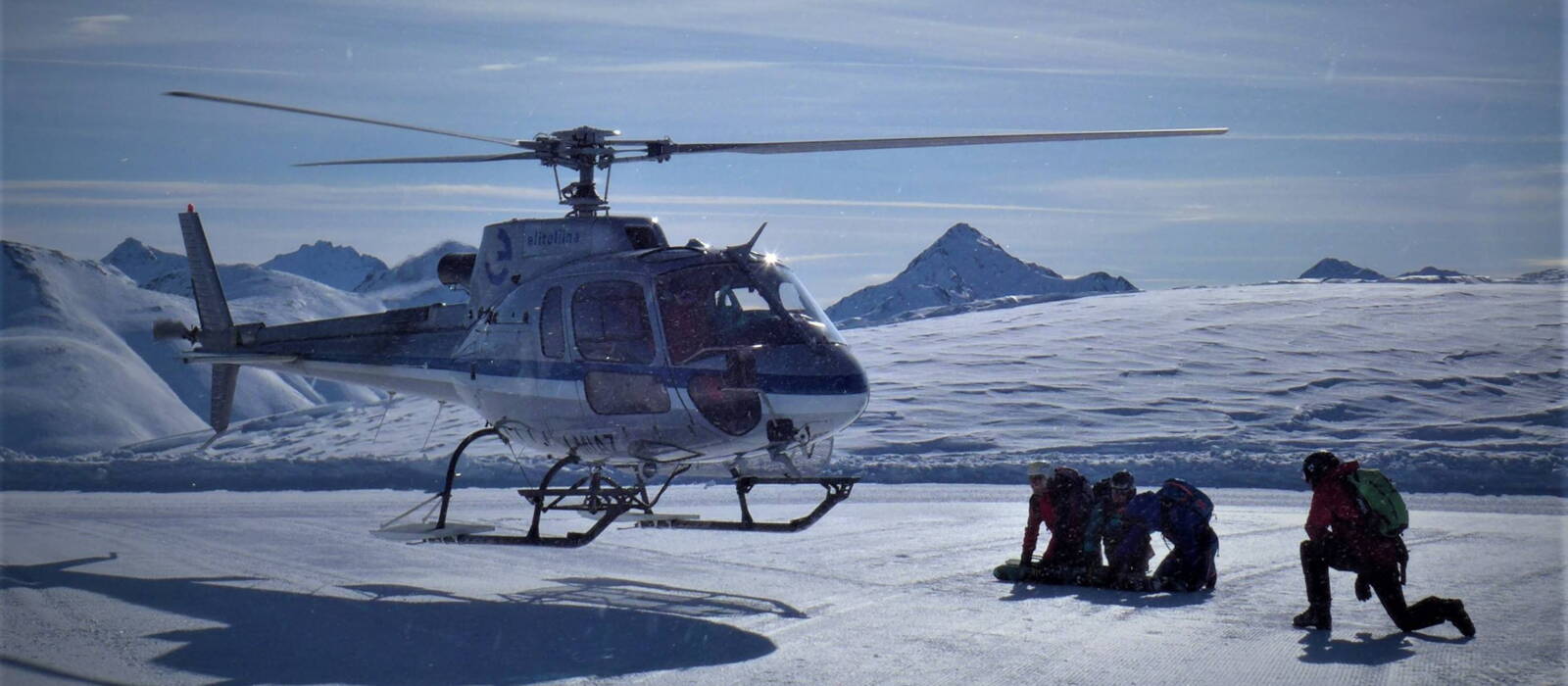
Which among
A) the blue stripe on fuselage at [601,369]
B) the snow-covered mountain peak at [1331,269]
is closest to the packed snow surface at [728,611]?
the blue stripe on fuselage at [601,369]

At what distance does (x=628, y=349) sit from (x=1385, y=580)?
5231 mm

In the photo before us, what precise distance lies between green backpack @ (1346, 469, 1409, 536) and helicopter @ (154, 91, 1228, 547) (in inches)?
104

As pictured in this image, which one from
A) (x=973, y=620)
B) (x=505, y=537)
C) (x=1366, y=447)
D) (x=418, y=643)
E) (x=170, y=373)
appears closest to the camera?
(x=418, y=643)

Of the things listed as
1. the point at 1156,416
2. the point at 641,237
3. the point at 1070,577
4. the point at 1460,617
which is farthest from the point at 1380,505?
the point at 1156,416

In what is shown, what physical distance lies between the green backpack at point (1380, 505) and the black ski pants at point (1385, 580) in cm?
25

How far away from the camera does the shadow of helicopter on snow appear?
6.44m

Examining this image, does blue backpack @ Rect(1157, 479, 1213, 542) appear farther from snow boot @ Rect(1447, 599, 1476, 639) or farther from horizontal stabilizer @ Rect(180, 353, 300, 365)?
horizontal stabilizer @ Rect(180, 353, 300, 365)

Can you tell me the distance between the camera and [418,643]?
7.11 metres

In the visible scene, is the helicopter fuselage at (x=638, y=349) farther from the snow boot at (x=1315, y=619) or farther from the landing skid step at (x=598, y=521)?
the snow boot at (x=1315, y=619)

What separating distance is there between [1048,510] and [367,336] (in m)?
6.55

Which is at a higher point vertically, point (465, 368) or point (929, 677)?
point (465, 368)

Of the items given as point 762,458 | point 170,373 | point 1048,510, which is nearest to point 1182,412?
point 1048,510

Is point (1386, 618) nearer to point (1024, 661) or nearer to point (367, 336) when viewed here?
point (1024, 661)

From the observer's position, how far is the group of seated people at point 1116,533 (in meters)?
9.09
